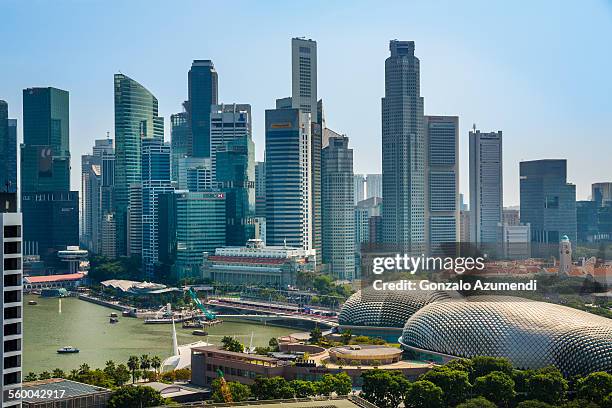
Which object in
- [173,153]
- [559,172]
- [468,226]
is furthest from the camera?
[173,153]

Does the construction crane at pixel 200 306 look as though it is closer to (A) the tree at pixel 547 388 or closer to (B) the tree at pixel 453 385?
(B) the tree at pixel 453 385

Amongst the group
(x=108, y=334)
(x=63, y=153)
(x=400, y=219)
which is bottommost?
(x=108, y=334)

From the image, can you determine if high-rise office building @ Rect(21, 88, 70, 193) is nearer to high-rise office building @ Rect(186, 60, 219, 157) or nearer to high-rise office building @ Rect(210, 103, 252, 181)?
high-rise office building @ Rect(186, 60, 219, 157)

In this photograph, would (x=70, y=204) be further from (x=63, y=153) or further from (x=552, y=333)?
(x=552, y=333)

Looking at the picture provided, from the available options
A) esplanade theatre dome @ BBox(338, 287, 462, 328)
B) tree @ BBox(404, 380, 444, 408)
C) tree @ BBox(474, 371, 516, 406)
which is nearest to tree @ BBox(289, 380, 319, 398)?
tree @ BBox(404, 380, 444, 408)

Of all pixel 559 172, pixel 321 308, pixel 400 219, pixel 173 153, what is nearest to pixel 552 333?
pixel 321 308

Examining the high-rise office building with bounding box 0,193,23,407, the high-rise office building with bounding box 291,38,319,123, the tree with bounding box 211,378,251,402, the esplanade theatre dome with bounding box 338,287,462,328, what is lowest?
the tree with bounding box 211,378,251,402

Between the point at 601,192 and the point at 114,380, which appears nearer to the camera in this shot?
the point at 114,380
